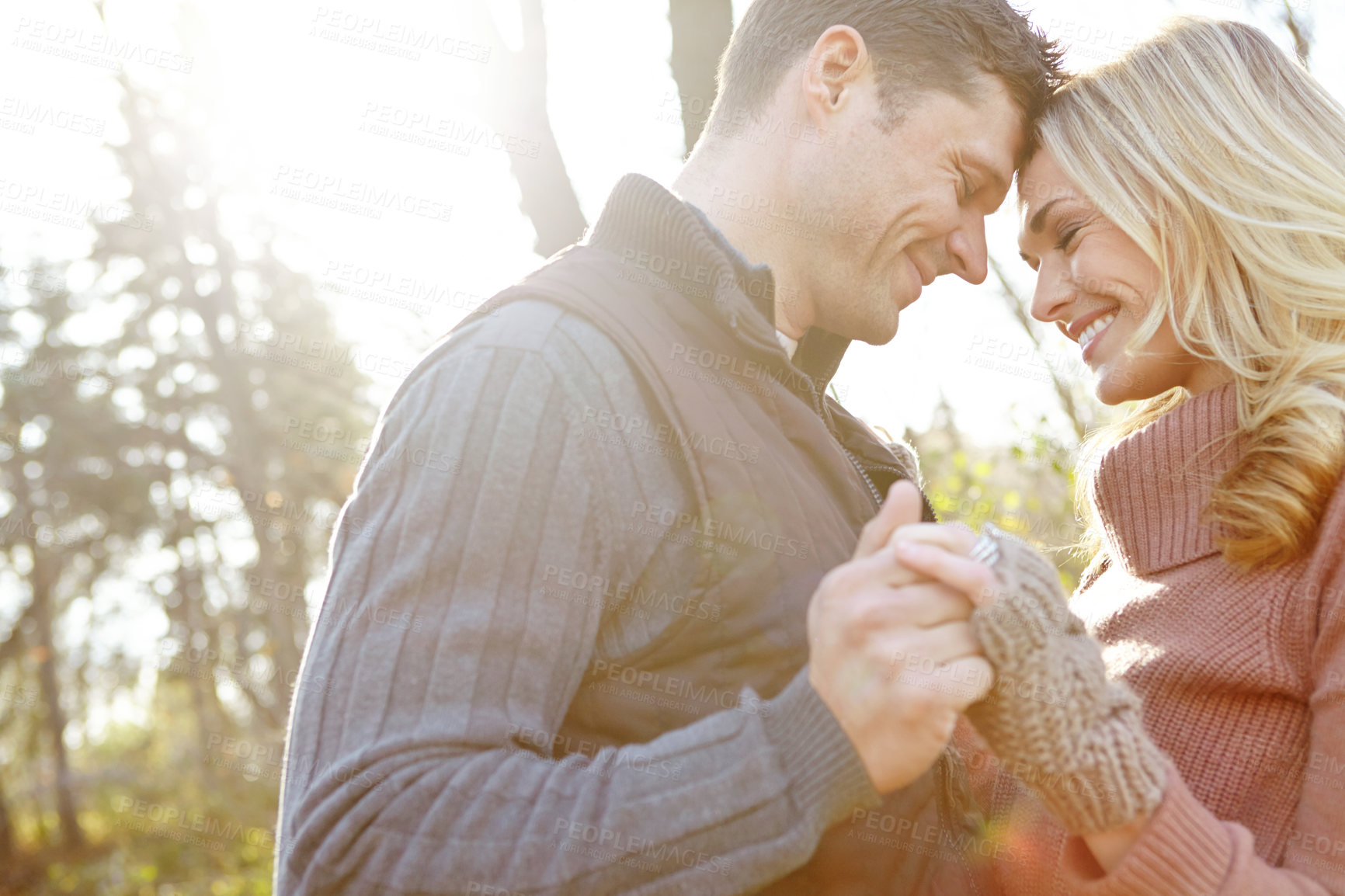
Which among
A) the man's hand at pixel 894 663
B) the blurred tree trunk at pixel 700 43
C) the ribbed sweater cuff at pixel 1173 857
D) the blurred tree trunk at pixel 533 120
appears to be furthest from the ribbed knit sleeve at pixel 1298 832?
the blurred tree trunk at pixel 533 120

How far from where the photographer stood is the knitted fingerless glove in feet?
4.54

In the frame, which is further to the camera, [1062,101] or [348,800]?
[1062,101]

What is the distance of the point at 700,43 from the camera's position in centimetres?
368

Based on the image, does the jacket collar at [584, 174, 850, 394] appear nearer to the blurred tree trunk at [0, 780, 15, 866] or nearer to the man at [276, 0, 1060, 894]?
the man at [276, 0, 1060, 894]

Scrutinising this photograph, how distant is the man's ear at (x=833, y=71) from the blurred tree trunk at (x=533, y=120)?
151 cm

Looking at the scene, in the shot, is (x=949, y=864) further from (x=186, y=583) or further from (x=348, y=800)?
(x=186, y=583)

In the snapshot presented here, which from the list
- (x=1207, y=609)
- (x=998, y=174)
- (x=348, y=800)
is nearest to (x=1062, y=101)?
(x=998, y=174)

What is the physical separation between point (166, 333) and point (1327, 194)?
12.9 meters

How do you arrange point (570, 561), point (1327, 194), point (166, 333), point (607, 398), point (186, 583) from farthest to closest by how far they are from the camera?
point (186, 583) < point (166, 333) < point (1327, 194) < point (607, 398) < point (570, 561)

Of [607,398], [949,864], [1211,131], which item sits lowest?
[949,864]

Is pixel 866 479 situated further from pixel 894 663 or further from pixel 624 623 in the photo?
pixel 894 663

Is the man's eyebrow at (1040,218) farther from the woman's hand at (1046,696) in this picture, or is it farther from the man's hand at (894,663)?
the man's hand at (894,663)

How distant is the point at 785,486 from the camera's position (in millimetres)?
1848

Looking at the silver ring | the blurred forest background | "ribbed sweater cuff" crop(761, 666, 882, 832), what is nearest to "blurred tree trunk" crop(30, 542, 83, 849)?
the blurred forest background
